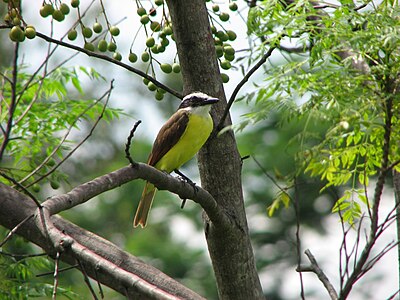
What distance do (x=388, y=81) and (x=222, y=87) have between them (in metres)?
1.24

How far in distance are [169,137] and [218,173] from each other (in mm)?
1512

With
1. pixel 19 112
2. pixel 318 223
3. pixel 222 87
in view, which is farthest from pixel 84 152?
pixel 222 87

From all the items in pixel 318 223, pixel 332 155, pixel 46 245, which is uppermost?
pixel 318 223

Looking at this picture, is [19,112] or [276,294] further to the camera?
[276,294]

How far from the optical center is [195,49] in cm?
405

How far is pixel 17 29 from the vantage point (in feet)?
12.2

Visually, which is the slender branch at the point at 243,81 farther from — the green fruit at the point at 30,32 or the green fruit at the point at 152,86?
the green fruit at the point at 30,32

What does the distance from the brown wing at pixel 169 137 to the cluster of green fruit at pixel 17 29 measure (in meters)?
1.89

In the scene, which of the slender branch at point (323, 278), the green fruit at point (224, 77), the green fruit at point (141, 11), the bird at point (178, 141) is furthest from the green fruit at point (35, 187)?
the slender branch at point (323, 278)

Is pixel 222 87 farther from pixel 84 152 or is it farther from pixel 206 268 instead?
pixel 84 152

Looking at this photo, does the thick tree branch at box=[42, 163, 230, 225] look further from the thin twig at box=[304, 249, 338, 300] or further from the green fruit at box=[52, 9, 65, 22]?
the green fruit at box=[52, 9, 65, 22]

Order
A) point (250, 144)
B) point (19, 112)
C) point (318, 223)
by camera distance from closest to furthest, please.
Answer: point (19, 112), point (250, 144), point (318, 223)

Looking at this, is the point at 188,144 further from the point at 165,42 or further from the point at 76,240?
the point at 76,240

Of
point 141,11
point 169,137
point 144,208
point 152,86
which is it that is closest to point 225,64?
point 152,86
